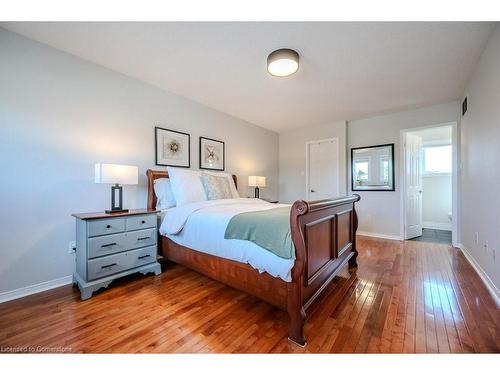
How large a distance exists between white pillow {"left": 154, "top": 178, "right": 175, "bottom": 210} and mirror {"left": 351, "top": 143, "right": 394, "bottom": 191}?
11.5 feet

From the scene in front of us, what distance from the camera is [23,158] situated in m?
1.85

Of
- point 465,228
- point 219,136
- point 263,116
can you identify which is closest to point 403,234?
point 465,228

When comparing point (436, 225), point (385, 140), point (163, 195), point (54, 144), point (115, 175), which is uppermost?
point (385, 140)

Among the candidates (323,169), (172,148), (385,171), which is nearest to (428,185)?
(385,171)

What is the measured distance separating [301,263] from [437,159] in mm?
5381

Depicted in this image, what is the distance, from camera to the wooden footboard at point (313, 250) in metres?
1.28

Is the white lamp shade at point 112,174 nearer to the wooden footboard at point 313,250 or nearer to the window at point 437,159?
the wooden footboard at point 313,250

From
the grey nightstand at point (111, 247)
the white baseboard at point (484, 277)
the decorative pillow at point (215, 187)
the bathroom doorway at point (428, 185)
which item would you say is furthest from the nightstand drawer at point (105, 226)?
the bathroom doorway at point (428, 185)

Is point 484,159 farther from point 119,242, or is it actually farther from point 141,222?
point 119,242

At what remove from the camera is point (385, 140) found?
152 inches

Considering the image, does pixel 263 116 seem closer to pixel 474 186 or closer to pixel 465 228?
pixel 474 186

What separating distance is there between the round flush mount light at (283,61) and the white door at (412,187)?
2.86 m

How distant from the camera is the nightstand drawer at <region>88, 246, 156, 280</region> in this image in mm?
1845

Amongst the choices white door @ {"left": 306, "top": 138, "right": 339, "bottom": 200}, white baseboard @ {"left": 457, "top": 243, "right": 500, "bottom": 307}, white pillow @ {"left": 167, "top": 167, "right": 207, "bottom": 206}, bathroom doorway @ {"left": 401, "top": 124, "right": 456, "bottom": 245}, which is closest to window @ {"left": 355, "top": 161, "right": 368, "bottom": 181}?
white door @ {"left": 306, "top": 138, "right": 339, "bottom": 200}
